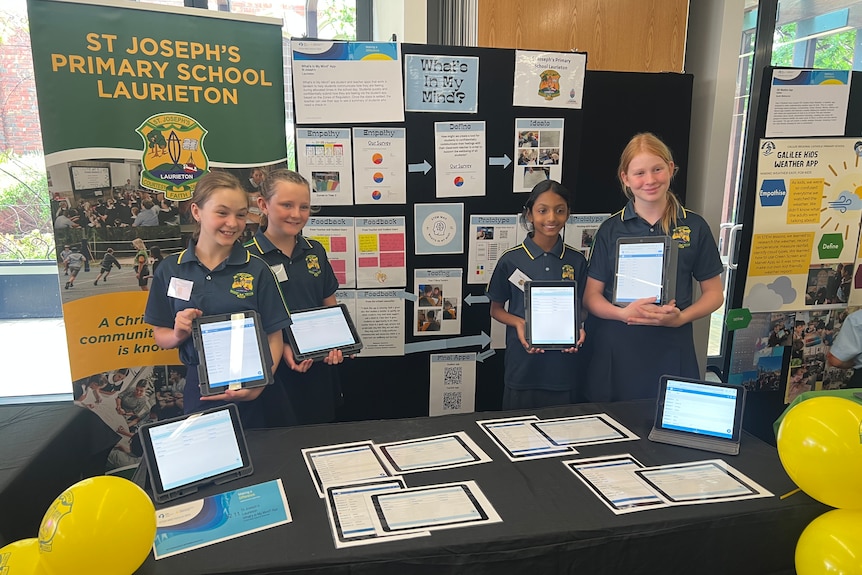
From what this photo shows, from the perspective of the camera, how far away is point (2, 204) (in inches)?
125

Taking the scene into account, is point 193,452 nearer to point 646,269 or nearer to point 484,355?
point 646,269

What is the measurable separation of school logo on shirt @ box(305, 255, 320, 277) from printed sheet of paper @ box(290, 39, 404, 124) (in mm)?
792

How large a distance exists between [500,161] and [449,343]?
101 centimetres

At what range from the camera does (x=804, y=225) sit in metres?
3.33

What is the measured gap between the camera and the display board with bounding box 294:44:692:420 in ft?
9.40

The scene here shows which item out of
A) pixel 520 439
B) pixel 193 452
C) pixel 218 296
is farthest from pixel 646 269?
pixel 193 452

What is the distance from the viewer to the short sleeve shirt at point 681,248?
2377 mm

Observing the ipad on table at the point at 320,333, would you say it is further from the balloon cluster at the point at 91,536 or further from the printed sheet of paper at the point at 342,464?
the balloon cluster at the point at 91,536

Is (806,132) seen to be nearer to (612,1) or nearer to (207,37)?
(612,1)

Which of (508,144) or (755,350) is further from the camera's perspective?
(755,350)

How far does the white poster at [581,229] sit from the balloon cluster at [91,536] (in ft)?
8.32

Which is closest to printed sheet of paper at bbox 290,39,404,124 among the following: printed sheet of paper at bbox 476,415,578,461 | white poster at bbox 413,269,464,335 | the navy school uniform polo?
white poster at bbox 413,269,464,335

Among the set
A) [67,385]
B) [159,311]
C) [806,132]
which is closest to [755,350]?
[806,132]

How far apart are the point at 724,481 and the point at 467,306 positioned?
169cm
